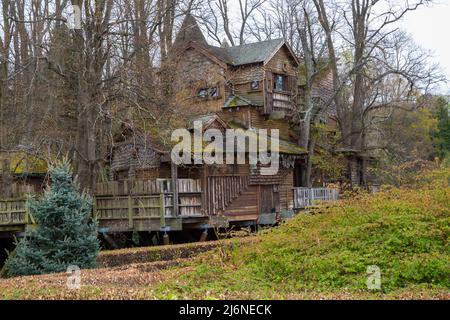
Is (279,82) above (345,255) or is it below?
above

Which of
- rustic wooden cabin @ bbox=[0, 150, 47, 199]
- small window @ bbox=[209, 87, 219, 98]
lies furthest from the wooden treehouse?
rustic wooden cabin @ bbox=[0, 150, 47, 199]

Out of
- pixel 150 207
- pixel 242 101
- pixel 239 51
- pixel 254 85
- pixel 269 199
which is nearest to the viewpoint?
pixel 150 207

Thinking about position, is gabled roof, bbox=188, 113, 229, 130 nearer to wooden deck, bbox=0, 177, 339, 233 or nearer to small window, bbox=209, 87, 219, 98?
wooden deck, bbox=0, 177, 339, 233

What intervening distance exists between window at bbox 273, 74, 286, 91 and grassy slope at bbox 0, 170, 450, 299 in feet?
77.8

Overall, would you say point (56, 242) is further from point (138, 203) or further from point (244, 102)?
point (244, 102)

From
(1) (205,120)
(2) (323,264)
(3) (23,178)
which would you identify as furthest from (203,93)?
(2) (323,264)

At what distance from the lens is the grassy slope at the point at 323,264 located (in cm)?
955

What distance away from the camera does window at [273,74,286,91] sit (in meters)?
37.8

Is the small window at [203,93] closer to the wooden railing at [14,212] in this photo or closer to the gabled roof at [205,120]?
the gabled roof at [205,120]

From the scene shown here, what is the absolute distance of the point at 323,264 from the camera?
1135 cm

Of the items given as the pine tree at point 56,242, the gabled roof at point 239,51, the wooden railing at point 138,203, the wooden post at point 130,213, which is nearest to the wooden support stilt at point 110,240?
the wooden railing at point 138,203

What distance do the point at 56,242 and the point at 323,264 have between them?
8433mm
